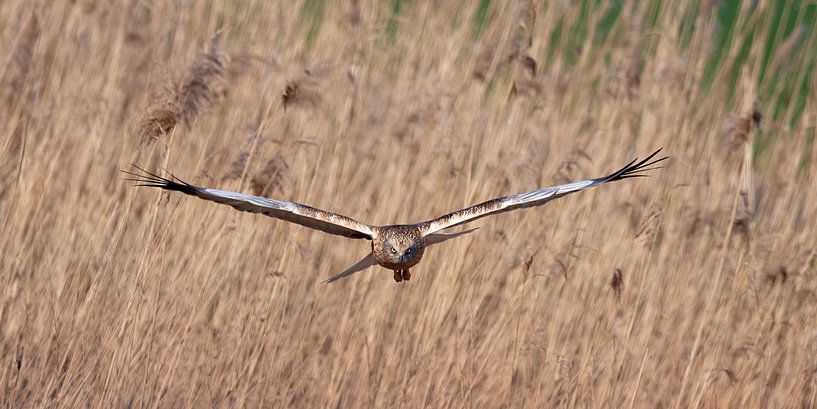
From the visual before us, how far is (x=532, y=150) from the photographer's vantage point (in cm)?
468

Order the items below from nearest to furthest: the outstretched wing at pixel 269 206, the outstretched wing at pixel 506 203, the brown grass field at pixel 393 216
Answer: the outstretched wing at pixel 269 206, the outstretched wing at pixel 506 203, the brown grass field at pixel 393 216

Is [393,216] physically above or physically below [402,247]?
above

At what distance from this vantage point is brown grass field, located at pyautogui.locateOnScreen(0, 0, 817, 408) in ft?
13.4

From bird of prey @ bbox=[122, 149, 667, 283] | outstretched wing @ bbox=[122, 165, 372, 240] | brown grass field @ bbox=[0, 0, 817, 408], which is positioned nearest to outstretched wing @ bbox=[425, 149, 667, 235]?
bird of prey @ bbox=[122, 149, 667, 283]

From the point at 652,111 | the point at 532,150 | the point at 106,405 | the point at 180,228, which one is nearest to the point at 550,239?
the point at 532,150

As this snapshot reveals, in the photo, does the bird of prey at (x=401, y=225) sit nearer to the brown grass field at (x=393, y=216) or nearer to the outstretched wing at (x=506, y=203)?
the outstretched wing at (x=506, y=203)

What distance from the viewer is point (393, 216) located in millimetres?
4793

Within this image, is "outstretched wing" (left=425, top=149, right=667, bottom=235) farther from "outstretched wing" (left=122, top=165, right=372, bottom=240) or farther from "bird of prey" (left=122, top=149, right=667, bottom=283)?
"outstretched wing" (left=122, top=165, right=372, bottom=240)

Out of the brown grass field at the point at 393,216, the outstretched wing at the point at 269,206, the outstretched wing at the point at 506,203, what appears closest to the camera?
the outstretched wing at the point at 269,206

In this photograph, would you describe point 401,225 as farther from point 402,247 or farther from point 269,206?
point 269,206

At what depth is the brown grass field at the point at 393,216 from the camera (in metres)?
4.08

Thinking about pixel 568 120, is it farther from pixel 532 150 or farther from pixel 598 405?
pixel 598 405

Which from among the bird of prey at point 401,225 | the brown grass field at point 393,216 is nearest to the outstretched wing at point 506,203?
the bird of prey at point 401,225

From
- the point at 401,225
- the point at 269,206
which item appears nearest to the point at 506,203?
the point at 401,225
